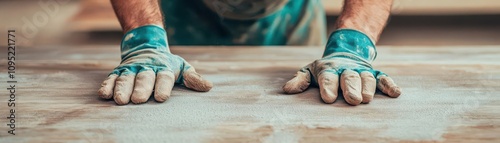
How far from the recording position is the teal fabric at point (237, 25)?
220 cm

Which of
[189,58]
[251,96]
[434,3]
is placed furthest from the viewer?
[434,3]

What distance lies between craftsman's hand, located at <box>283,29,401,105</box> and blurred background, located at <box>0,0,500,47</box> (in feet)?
8.58

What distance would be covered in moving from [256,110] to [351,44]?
1.37ft

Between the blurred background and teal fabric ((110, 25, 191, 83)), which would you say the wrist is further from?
the blurred background

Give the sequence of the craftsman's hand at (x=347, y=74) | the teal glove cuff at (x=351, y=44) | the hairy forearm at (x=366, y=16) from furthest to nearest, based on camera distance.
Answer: the hairy forearm at (x=366, y=16), the teal glove cuff at (x=351, y=44), the craftsman's hand at (x=347, y=74)

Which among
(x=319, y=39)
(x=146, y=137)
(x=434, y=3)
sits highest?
(x=434, y=3)

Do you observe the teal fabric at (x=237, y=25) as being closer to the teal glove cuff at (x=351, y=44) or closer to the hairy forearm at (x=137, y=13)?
the hairy forearm at (x=137, y=13)

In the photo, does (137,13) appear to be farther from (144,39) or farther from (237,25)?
(237,25)

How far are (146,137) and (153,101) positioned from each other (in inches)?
10.3

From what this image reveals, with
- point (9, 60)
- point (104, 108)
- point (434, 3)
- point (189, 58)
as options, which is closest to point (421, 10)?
point (434, 3)

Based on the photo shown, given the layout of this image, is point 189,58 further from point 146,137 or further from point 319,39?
point 146,137

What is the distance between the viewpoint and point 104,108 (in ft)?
4.03

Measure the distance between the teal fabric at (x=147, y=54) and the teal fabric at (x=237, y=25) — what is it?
24.1 inches

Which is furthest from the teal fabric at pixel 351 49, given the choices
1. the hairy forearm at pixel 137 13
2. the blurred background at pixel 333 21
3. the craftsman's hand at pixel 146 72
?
the blurred background at pixel 333 21
